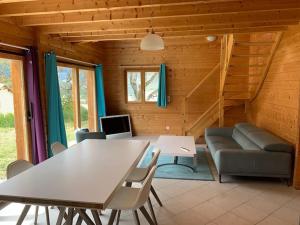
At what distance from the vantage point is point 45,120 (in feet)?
13.0

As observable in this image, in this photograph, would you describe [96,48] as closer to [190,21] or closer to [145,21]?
[145,21]

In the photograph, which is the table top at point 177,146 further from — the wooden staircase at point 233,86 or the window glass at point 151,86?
the window glass at point 151,86

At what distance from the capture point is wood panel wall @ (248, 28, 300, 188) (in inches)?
136

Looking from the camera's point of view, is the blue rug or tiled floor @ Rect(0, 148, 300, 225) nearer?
tiled floor @ Rect(0, 148, 300, 225)

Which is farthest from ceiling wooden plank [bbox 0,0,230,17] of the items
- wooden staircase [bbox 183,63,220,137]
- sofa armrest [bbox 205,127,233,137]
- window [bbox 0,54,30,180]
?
wooden staircase [bbox 183,63,220,137]

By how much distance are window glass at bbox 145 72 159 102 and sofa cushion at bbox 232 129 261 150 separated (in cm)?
257

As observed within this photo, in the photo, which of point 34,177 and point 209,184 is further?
point 209,184

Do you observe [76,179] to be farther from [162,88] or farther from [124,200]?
[162,88]

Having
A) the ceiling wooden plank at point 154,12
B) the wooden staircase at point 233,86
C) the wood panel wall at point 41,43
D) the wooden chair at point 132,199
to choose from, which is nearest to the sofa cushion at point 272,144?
the wooden staircase at point 233,86

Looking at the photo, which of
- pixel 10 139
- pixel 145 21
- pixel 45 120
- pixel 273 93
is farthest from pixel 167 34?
pixel 10 139

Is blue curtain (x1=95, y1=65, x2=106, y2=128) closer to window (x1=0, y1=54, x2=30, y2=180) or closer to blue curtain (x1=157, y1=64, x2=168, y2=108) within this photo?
blue curtain (x1=157, y1=64, x2=168, y2=108)

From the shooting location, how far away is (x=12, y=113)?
11.9 feet

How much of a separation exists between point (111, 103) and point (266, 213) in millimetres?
5061

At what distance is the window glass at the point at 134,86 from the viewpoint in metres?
6.84
